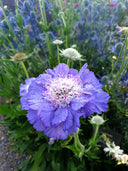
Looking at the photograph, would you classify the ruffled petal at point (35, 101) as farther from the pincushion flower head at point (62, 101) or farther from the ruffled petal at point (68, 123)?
the ruffled petal at point (68, 123)

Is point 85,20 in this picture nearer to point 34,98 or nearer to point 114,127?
point 114,127

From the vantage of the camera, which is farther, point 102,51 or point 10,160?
point 102,51

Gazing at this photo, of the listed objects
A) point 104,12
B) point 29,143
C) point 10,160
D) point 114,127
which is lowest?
point 10,160

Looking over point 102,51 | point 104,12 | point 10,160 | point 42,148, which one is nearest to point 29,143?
point 42,148

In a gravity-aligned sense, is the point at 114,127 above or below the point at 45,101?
below

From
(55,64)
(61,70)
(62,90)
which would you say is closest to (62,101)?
(62,90)

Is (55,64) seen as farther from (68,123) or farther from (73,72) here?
(68,123)
